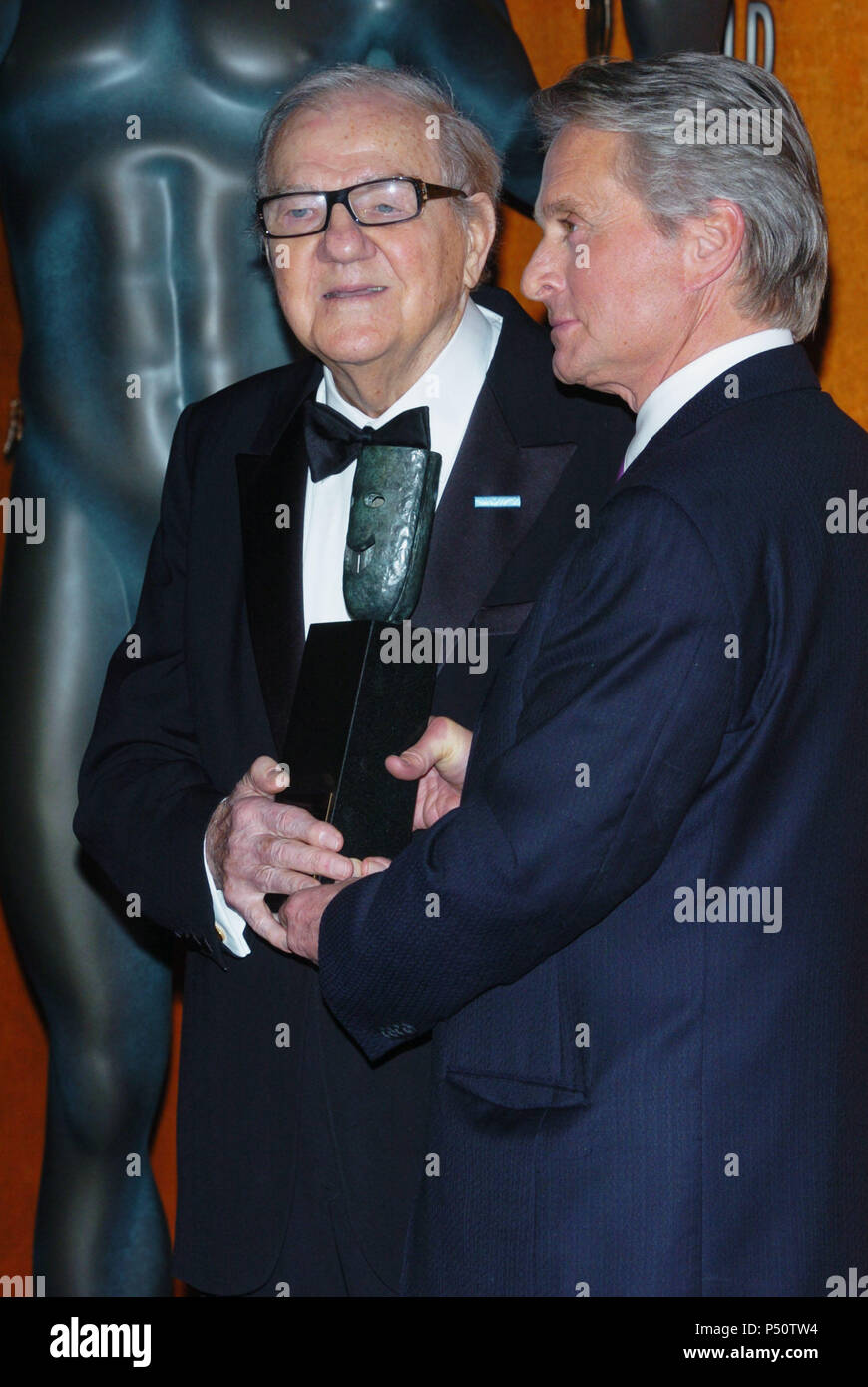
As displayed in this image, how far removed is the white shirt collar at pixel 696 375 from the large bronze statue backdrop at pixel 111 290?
0.68 meters

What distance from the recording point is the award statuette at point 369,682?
1386 mm

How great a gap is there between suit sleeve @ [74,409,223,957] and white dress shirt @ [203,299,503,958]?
7 centimetres

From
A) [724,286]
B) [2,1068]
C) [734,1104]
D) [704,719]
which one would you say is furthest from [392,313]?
[2,1068]

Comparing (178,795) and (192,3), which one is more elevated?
(192,3)

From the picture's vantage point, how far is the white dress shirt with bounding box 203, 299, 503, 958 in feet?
5.19

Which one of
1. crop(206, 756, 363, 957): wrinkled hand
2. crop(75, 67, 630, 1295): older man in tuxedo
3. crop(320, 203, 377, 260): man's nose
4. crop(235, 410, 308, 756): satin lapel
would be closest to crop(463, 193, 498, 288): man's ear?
crop(75, 67, 630, 1295): older man in tuxedo

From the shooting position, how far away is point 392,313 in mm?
1530

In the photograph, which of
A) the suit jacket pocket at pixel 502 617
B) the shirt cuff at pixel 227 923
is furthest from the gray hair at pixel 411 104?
the shirt cuff at pixel 227 923

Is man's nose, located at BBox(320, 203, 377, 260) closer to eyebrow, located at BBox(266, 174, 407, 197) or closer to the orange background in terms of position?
eyebrow, located at BBox(266, 174, 407, 197)

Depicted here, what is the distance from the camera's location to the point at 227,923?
1.55 m

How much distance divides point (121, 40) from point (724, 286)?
0.95m

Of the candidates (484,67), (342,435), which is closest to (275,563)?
(342,435)

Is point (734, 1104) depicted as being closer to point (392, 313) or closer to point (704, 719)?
point (704, 719)

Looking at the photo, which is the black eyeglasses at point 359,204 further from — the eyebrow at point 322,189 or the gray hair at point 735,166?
the gray hair at point 735,166
